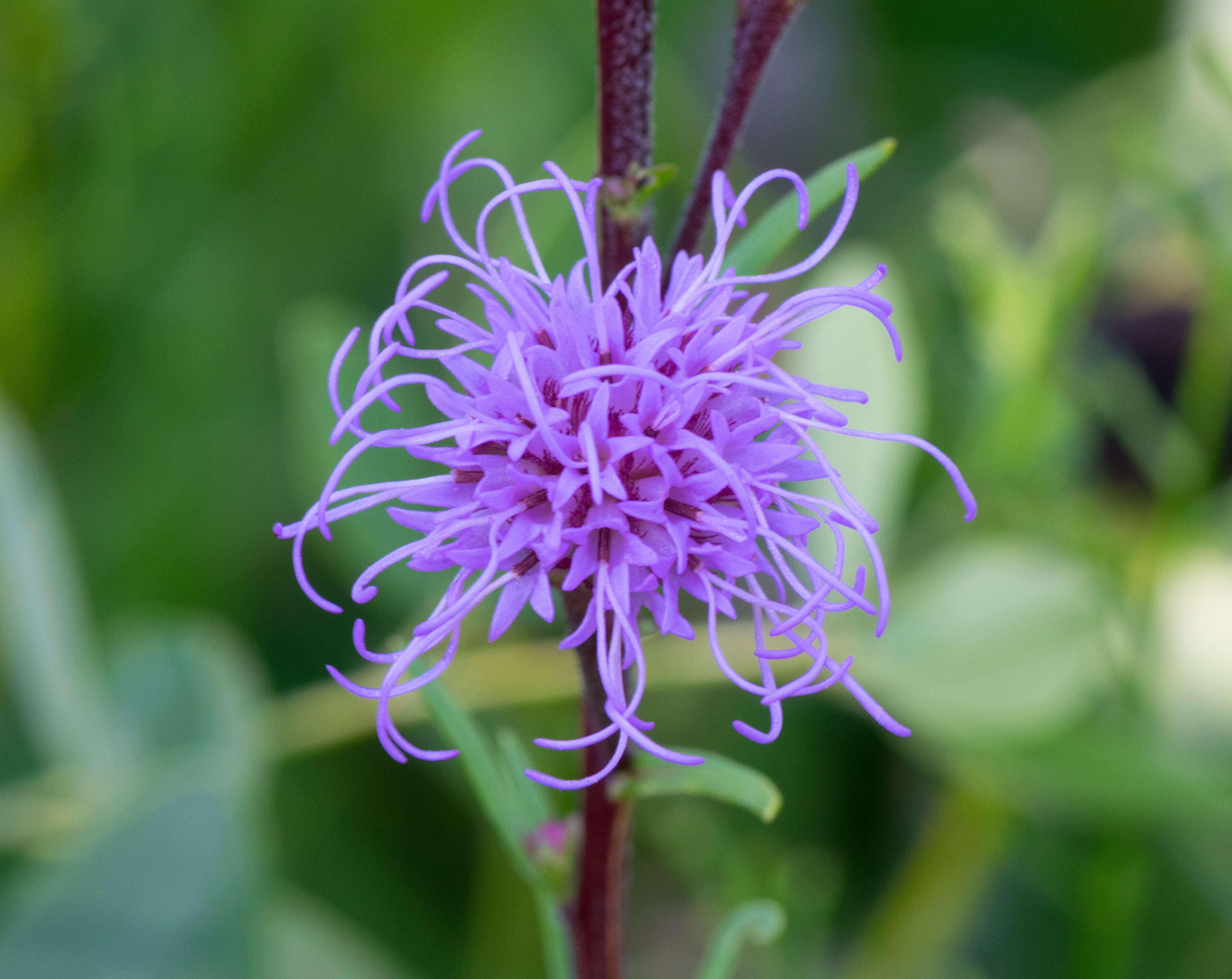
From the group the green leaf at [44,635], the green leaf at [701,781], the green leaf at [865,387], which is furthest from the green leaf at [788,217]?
the green leaf at [44,635]

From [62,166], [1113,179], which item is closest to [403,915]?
[62,166]

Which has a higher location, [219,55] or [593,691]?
[219,55]

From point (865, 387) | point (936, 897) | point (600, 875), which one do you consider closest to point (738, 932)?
point (600, 875)

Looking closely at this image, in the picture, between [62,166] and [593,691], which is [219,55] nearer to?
[62,166]

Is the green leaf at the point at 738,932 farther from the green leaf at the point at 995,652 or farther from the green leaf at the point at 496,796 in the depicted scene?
the green leaf at the point at 995,652

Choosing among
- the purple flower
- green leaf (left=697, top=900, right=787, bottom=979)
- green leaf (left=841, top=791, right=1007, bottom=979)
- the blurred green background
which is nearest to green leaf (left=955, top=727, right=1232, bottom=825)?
the blurred green background

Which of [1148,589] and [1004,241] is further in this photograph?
[1004,241]

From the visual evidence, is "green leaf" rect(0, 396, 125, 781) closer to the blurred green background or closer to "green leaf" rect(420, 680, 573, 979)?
the blurred green background
